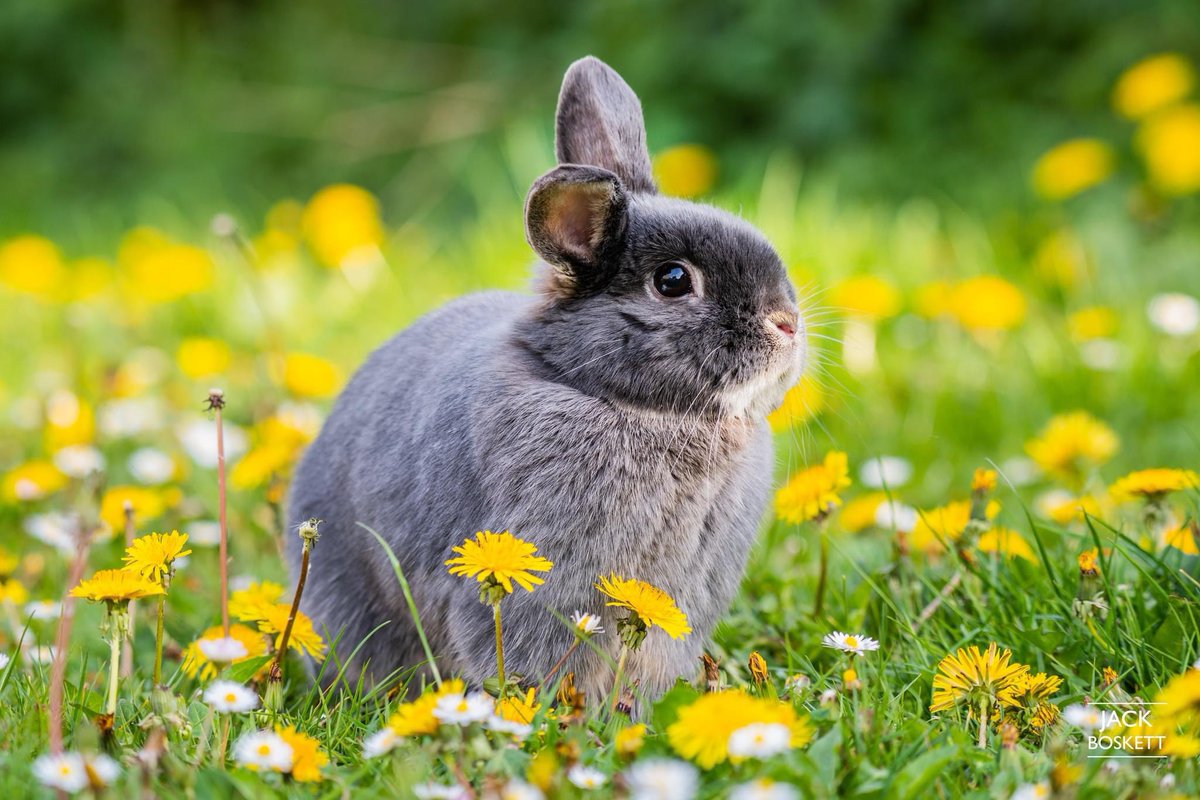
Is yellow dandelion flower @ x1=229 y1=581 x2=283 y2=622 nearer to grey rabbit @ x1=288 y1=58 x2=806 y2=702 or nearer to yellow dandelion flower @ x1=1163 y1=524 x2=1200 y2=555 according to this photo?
grey rabbit @ x1=288 y1=58 x2=806 y2=702

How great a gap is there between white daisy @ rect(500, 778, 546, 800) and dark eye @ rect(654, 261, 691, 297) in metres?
0.97

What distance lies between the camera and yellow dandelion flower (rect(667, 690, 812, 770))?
1688mm

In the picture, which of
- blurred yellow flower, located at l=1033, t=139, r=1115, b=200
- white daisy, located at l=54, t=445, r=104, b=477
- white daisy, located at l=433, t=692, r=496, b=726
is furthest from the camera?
blurred yellow flower, located at l=1033, t=139, r=1115, b=200

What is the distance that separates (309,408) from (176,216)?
300cm

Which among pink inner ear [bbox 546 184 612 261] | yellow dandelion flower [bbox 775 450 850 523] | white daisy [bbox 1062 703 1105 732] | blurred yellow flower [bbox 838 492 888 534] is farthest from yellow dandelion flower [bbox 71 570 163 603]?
blurred yellow flower [bbox 838 492 888 534]

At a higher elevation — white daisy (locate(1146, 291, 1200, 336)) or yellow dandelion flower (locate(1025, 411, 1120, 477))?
white daisy (locate(1146, 291, 1200, 336))

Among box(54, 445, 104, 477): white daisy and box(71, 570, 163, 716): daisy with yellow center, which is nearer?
box(71, 570, 163, 716): daisy with yellow center

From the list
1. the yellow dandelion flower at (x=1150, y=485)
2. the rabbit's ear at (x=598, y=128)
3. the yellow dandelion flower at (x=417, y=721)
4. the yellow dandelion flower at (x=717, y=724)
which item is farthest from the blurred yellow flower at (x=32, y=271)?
the yellow dandelion flower at (x=1150, y=485)

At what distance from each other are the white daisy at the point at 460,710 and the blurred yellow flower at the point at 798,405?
0.92 meters

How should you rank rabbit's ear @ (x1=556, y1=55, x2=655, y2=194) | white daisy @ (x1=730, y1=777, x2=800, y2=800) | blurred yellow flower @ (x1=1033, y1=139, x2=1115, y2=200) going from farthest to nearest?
blurred yellow flower @ (x1=1033, y1=139, x2=1115, y2=200)
rabbit's ear @ (x1=556, y1=55, x2=655, y2=194)
white daisy @ (x1=730, y1=777, x2=800, y2=800)

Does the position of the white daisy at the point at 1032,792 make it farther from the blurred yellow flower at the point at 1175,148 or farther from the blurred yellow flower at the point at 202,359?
the blurred yellow flower at the point at 1175,148

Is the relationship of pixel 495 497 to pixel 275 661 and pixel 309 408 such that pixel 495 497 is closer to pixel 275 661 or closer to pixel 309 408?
pixel 275 661

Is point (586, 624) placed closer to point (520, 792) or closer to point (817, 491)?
point (520, 792)

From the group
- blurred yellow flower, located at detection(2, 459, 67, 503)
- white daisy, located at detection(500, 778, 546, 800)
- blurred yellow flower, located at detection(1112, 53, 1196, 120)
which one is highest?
blurred yellow flower, located at detection(1112, 53, 1196, 120)
